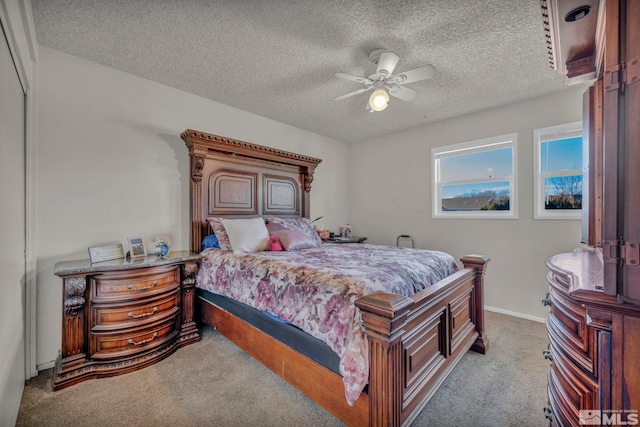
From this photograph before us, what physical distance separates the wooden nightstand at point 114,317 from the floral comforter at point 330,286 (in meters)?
0.46

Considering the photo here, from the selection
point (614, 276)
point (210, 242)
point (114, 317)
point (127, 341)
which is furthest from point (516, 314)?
point (114, 317)

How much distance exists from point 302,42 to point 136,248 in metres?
2.37

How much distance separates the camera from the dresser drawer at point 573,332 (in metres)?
0.88

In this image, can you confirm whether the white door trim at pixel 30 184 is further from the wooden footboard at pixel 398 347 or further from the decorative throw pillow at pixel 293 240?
the decorative throw pillow at pixel 293 240

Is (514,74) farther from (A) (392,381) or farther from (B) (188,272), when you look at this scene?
(B) (188,272)

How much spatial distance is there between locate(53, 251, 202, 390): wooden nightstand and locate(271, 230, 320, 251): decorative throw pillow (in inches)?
40.4

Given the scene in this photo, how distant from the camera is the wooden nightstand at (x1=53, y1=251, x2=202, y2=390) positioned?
74.6 inches

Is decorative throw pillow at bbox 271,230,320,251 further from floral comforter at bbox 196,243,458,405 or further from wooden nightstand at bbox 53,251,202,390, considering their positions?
wooden nightstand at bbox 53,251,202,390

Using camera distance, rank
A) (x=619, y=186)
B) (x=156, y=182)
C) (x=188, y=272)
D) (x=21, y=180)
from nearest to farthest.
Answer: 1. (x=619, y=186)
2. (x=21, y=180)
3. (x=188, y=272)
4. (x=156, y=182)

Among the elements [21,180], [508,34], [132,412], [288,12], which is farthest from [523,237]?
[21,180]

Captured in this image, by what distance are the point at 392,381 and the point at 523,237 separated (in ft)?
9.86

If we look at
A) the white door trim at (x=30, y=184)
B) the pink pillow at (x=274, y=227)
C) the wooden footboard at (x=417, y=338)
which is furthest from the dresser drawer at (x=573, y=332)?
the white door trim at (x=30, y=184)

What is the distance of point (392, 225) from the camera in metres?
4.46

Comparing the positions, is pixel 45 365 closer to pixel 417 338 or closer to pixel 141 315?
pixel 141 315
